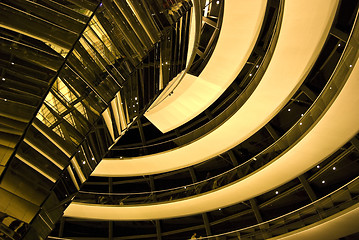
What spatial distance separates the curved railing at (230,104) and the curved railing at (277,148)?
210cm

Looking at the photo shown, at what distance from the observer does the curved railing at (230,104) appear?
11.4 m

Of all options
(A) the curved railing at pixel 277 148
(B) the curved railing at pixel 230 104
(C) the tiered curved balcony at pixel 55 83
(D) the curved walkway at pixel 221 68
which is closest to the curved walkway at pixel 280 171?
(A) the curved railing at pixel 277 148

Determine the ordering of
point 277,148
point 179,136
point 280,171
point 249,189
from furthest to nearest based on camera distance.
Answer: point 179,136
point 249,189
point 280,171
point 277,148

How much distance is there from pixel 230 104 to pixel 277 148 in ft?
12.5

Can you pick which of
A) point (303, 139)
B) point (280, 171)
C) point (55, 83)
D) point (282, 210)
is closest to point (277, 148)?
point (280, 171)

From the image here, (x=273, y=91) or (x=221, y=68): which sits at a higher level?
(x=221, y=68)

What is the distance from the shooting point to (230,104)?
1653 cm

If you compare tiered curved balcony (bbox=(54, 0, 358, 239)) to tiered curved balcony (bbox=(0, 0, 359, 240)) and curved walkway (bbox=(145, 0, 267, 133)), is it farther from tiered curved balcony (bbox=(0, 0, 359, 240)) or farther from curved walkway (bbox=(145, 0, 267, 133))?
curved walkway (bbox=(145, 0, 267, 133))

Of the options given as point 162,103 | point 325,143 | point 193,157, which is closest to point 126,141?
point 193,157

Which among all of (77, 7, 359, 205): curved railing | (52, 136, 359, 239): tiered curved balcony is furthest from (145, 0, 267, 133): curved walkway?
(52, 136, 359, 239): tiered curved balcony

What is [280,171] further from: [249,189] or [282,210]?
[282,210]

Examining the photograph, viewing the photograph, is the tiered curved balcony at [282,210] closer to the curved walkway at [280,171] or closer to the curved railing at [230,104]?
the curved walkway at [280,171]

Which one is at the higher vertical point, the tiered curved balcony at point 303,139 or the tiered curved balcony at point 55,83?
the tiered curved balcony at point 303,139

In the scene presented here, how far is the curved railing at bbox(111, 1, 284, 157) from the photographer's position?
1136 cm
